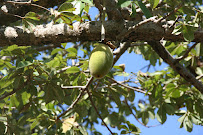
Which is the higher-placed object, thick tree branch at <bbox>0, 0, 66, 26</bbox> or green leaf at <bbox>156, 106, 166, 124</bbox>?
thick tree branch at <bbox>0, 0, 66, 26</bbox>

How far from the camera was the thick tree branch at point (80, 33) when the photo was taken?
1.76 meters

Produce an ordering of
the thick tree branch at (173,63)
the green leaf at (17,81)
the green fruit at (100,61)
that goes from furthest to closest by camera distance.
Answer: the thick tree branch at (173,63)
the green leaf at (17,81)
the green fruit at (100,61)

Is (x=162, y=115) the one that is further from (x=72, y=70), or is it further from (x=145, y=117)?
(x=72, y=70)

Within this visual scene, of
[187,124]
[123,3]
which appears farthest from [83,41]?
[187,124]

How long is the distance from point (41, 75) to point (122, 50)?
72 centimetres

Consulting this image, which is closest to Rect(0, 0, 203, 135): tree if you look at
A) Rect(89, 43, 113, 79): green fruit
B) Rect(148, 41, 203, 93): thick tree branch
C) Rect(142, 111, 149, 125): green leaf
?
Rect(148, 41, 203, 93): thick tree branch

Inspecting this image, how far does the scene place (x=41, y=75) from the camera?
198cm

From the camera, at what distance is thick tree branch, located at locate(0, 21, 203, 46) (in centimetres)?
176

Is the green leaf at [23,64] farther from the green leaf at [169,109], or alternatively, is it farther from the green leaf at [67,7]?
the green leaf at [169,109]

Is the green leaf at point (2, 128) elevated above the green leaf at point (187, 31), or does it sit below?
below

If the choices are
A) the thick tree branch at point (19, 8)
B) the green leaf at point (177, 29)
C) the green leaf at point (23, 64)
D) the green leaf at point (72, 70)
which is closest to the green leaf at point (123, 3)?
the green leaf at point (177, 29)

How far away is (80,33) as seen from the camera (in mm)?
1786

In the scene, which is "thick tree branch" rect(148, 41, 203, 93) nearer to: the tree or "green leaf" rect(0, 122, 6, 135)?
the tree

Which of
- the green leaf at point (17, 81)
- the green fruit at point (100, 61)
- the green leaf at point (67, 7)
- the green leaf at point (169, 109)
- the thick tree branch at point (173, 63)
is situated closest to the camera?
the green fruit at point (100, 61)
